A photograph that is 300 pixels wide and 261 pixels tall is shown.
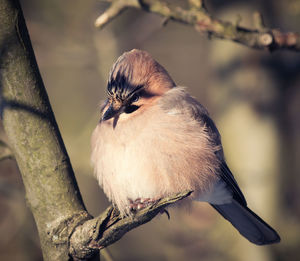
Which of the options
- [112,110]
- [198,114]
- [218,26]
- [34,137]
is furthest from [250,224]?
[34,137]

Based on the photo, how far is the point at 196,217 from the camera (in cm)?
649

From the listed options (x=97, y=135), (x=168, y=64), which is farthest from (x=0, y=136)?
(x=168, y=64)

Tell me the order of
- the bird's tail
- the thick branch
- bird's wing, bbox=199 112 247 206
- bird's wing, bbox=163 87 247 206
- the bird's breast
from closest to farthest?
the thick branch
the bird's breast
bird's wing, bbox=163 87 247 206
bird's wing, bbox=199 112 247 206
the bird's tail

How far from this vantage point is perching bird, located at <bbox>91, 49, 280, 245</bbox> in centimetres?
350

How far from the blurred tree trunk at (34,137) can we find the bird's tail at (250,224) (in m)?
2.26

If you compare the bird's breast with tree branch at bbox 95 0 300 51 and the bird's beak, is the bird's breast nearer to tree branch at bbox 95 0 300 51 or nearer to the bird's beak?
the bird's beak

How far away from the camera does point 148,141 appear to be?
3.52 meters

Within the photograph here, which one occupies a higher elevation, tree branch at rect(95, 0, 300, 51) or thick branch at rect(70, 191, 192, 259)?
tree branch at rect(95, 0, 300, 51)

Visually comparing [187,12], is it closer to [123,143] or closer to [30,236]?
[123,143]

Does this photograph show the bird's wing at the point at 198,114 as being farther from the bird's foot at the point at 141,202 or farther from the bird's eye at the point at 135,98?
the bird's foot at the point at 141,202

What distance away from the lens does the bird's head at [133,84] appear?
3.52m

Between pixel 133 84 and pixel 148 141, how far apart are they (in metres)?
0.56

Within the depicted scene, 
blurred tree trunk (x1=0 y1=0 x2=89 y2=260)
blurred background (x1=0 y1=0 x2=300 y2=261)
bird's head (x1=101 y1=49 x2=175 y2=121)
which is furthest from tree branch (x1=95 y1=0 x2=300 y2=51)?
blurred background (x1=0 y1=0 x2=300 y2=261)

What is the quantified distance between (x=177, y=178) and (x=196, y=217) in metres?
3.17
